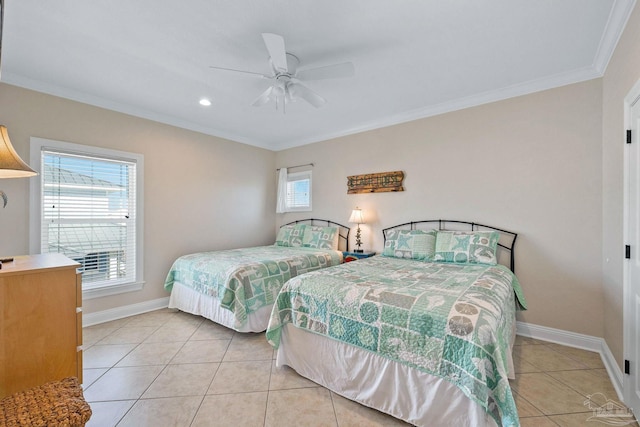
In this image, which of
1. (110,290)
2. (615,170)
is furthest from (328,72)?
(110,290)

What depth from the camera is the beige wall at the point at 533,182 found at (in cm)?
265

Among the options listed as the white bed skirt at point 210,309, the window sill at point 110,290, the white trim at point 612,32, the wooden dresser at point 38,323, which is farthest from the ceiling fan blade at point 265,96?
the window sill at point 110,290

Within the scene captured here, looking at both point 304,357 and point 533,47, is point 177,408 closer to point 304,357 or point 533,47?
point 304,357

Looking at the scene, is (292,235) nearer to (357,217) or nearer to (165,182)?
(357,217)

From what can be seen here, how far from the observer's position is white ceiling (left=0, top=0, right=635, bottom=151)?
75.0 inches

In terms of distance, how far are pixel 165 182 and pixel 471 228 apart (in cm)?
405

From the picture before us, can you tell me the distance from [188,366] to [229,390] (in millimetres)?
566

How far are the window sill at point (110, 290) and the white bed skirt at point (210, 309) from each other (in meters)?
0.44

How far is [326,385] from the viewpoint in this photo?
2.06 metres

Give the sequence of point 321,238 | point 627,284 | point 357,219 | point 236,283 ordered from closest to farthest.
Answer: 1. point 627,284
2. point 236,283
3. point 357,219
4. point 321,238

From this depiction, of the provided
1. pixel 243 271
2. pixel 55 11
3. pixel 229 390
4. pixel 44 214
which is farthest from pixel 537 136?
pixel 44 214

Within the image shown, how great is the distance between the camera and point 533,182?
2.92 metres

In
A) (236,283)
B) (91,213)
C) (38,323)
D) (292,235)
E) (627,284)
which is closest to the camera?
(38,323)

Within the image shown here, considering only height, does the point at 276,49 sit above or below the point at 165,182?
above
